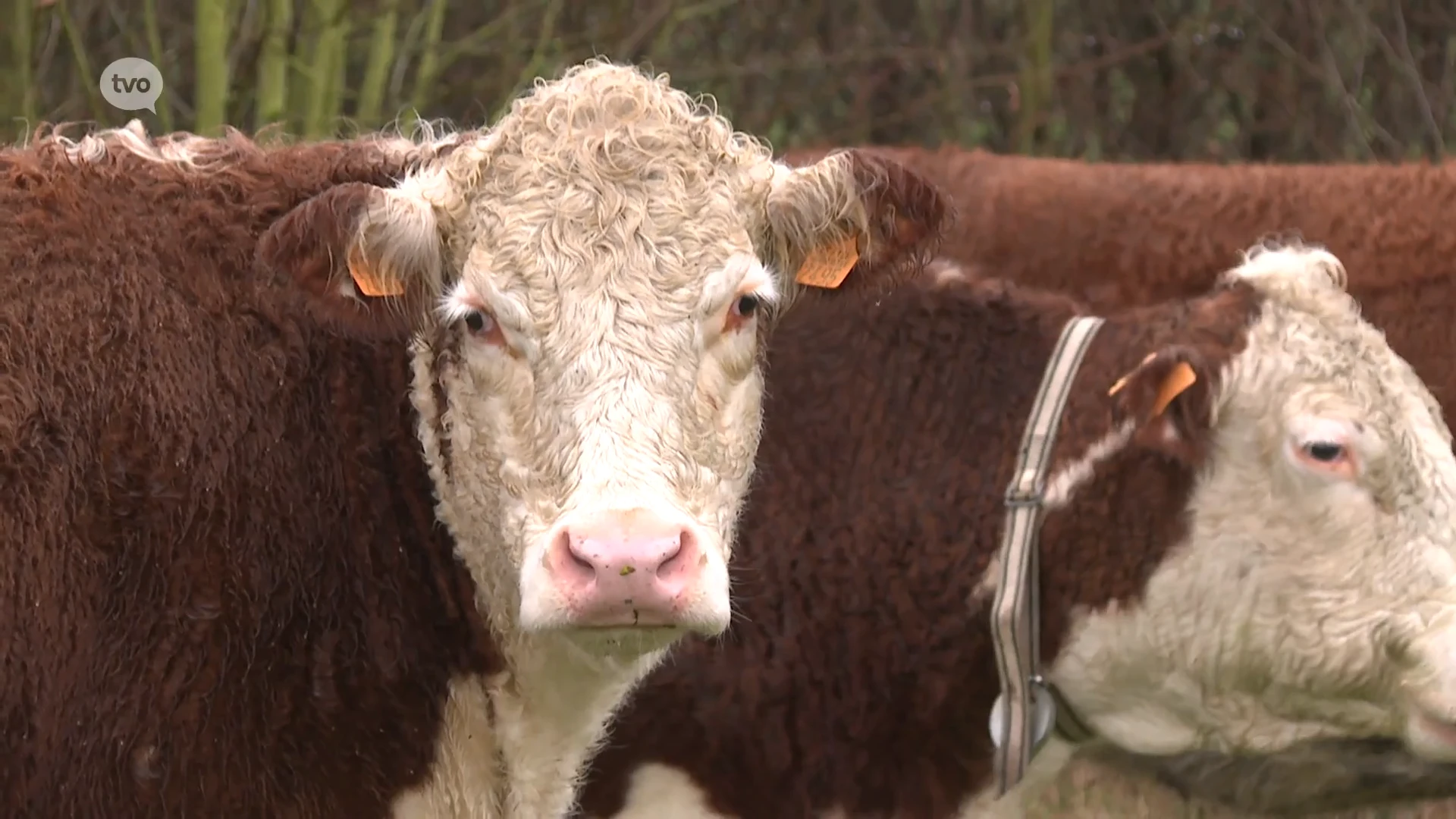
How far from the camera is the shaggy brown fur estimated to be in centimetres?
396

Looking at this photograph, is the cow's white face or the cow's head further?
the cow's white face

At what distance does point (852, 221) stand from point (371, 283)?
866mm

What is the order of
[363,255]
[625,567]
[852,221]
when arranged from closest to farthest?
1. [625,567]
2. [363,255]
3. [852,221]

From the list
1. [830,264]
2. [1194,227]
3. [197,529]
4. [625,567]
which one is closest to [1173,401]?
[830,264]

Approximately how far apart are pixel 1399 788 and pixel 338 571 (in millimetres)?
2281

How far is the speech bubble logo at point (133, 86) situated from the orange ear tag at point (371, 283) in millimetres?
1049

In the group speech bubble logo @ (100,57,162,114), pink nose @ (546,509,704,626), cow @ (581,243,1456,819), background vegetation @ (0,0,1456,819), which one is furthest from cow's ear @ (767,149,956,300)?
background vegetation @ (0,0,1456,819)

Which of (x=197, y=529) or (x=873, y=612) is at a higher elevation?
(x=197, y=529)

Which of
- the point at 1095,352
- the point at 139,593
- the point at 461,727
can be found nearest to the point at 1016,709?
the point at 1095,352

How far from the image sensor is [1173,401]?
3.74 metres

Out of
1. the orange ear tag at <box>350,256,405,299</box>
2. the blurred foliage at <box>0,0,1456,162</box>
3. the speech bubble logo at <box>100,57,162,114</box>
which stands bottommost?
the orange ear tag at <box>350,256,405,299</box>

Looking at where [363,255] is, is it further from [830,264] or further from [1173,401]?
[1173,401]

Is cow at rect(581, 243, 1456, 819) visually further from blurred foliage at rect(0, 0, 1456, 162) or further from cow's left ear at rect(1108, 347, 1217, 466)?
blurred foliage at rect(0, 0, 1456, 162)

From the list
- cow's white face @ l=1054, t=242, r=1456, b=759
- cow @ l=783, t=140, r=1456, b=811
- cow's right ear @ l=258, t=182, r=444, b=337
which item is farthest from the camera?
cow @ l=783, t=140, r=1456, b=811
